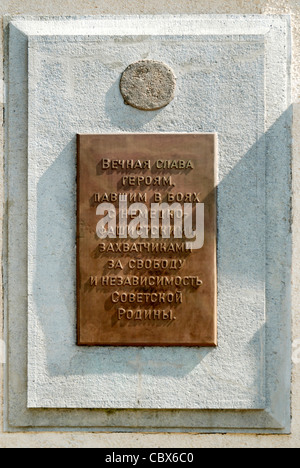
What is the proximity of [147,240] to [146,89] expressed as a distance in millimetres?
1218

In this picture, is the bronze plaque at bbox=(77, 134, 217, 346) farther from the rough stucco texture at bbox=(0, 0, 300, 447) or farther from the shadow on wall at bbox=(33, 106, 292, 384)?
the rough stucco texture at bbox=(0, 0, 300, 447)

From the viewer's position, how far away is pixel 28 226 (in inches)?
149

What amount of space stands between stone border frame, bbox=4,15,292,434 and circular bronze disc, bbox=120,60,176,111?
315 millimetres

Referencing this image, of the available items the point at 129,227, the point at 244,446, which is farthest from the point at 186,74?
the point at 244,446

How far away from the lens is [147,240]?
3.69m

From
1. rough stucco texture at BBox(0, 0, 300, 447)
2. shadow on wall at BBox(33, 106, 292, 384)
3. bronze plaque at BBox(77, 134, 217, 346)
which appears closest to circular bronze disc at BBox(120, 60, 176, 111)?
shadow on wall at BBox(33, 106, 292, 384)

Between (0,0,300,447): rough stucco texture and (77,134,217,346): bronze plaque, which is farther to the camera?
(0,0,300,447): rough stucco texture

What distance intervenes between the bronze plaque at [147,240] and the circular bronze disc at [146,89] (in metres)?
0.30

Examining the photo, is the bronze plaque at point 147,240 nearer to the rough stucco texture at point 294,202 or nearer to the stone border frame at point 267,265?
the stone border frame at point 267,265

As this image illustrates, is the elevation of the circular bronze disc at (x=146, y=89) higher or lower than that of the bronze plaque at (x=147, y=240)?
higher

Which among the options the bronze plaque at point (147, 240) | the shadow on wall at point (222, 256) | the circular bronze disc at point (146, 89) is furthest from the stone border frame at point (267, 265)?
the bronze plaque at point (147, 240)

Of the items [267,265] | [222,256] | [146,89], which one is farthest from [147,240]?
[146,89]

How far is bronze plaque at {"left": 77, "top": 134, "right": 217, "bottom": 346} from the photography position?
12.1 feet

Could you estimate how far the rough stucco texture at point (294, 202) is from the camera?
12.5 feet
